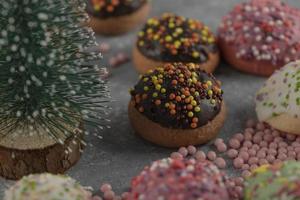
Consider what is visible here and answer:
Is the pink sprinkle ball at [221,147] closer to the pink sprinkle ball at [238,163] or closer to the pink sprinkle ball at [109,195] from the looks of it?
the pink sprinkle ball at [238,163]

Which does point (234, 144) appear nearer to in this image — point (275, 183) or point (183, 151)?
point (183, 151)

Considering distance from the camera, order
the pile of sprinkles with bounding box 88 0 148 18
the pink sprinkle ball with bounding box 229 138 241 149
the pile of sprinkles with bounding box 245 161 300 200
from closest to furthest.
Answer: the pile of sprinkles with bounding box 245 161 300 200 < the pink sprinkle ball with bounding box 229 138 241 149 < the pile of sprinkles with bounding box 88 0 148 18

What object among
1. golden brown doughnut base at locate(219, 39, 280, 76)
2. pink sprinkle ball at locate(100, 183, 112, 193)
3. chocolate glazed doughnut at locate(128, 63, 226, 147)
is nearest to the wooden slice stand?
pink sprinkle ball at locate(100, 183, 112, 193)

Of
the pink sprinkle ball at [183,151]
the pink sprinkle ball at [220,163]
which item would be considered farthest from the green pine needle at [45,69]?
the pink sprinkle ball at [220,163]

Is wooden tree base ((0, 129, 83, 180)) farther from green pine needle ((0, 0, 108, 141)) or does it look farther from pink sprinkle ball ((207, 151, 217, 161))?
pink sprinkle ball ((207, 151, 217, 161))

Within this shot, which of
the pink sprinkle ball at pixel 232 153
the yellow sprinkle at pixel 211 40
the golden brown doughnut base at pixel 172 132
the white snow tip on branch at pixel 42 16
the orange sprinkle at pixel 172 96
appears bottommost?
the pink sprinkle ball at pixel 232 153
